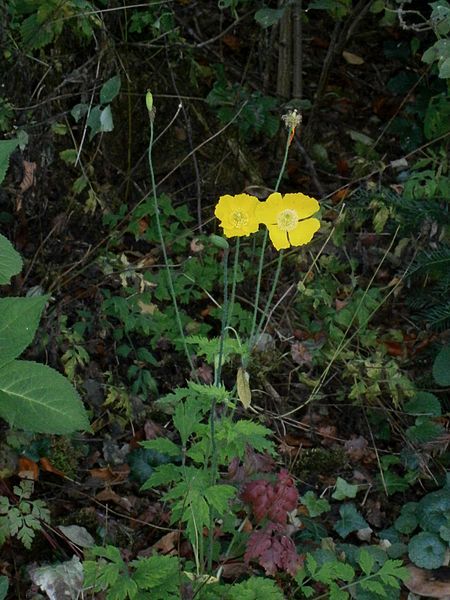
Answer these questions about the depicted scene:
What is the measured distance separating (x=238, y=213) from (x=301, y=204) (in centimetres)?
14

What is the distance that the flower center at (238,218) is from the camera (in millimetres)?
1989

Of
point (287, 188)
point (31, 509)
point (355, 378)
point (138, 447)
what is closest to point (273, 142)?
point (287, 188)

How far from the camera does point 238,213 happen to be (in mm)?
1996

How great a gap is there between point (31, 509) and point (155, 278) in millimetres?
980

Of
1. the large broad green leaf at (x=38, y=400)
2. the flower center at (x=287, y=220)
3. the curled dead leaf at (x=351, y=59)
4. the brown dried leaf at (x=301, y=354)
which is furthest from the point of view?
the curled dead leaf at (x=351, y=59)

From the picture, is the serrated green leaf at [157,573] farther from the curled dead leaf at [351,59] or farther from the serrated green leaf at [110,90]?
the curled dead leaf at [351,59]

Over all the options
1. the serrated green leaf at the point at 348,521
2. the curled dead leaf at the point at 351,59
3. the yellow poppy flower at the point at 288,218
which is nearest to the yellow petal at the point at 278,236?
the yellow poppy flower at the point at 288,218

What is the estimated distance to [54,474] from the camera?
9.20 feet

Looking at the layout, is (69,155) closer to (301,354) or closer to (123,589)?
(301,354)

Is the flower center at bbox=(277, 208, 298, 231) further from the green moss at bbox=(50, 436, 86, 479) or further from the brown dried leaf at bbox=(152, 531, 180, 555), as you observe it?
the green moss at bbox=(50, 436, 86, 479)

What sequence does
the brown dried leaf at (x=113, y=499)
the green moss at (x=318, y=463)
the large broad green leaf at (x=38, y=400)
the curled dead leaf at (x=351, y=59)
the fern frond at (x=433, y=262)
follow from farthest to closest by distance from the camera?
the curled dead leaf at (x=351, y=59) → the fern frond at (x=433, y=262) → the green moss at (x=318, y=463) → the brown dried leaf at (x=113, y=499) → the large broad green leaf at (x=38, y=400)

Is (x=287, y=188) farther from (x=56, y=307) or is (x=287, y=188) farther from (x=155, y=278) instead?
(x=56, y=307)

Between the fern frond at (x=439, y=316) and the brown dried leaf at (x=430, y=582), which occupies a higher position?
the fern frond at (x=439, y=316)

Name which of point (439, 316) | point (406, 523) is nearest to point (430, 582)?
point (406, 523)
